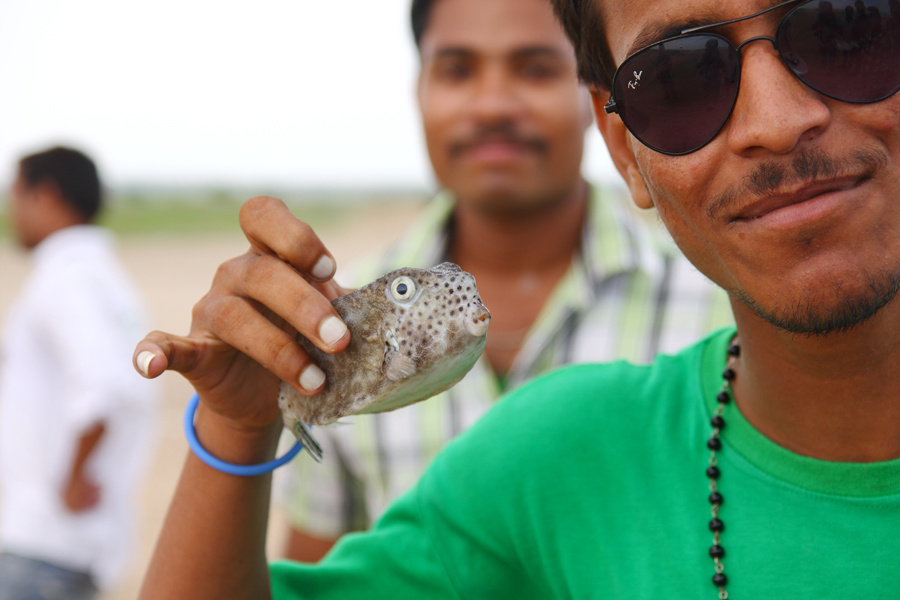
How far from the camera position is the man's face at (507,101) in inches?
134

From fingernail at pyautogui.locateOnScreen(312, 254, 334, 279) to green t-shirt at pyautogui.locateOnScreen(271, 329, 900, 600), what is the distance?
0.65m

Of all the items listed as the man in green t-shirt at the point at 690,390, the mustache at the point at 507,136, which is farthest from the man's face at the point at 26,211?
the man in green t-shirt at the point at 690,390

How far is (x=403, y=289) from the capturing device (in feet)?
4.69

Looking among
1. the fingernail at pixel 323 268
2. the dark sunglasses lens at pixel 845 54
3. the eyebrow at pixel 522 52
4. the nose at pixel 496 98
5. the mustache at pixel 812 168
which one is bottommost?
the fingernail at pixel 323 268

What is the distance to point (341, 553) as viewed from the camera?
198 cm

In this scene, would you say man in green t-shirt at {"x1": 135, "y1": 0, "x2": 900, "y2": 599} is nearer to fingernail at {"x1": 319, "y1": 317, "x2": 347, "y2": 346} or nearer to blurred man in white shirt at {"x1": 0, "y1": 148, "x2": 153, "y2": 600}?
fingernail at {"x1": 319, "y1": 317, "x2": 347, "y2": 346}

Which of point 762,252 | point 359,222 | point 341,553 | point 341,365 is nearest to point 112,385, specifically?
point 341,553

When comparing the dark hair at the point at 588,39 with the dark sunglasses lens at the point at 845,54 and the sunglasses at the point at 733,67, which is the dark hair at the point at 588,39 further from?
the dark sunglasses lens at the point at 845,54

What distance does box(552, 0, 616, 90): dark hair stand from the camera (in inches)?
74.4

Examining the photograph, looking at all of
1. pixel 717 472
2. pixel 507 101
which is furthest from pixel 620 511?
pixel 507 101

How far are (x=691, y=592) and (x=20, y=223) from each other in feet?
18.8

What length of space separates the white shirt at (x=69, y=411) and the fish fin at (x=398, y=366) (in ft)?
13.0

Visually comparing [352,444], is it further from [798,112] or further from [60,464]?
[60,464]

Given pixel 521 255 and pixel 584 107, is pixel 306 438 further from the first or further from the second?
pixel 584 107
